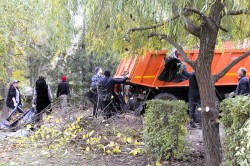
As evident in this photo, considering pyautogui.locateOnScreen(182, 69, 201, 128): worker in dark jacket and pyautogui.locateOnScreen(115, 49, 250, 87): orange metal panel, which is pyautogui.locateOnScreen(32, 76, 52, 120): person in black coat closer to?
pyautogui.locateOnScreen(115, 49, 250, 87): orange metal panel

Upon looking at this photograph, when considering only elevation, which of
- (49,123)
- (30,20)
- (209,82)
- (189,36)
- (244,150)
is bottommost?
(49,123)

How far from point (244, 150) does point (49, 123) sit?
5.35 m

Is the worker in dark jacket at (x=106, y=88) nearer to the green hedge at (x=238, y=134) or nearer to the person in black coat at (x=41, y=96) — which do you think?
the person in black coat at (x=41, y=96)

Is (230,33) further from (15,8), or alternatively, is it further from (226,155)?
(15,8)

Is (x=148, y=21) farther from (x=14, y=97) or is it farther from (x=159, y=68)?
(x=14, y=97)

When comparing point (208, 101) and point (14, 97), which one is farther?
point (14, 97)

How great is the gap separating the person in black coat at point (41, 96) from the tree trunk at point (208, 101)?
5.23m

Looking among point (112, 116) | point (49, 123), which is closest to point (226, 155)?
point (112, 116)

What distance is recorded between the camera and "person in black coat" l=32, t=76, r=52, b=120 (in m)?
9.00

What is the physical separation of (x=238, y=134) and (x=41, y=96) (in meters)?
6.76

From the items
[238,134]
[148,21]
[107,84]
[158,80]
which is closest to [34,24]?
[107,84]

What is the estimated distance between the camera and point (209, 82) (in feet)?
15.8

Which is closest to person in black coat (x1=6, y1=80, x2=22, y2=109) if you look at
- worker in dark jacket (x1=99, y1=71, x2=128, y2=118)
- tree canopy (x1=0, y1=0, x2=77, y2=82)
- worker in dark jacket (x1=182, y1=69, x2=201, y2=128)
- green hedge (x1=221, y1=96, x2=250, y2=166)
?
tree canopy (x1=0, y1=0, x2=77, y2=82)

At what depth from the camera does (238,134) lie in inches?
127
